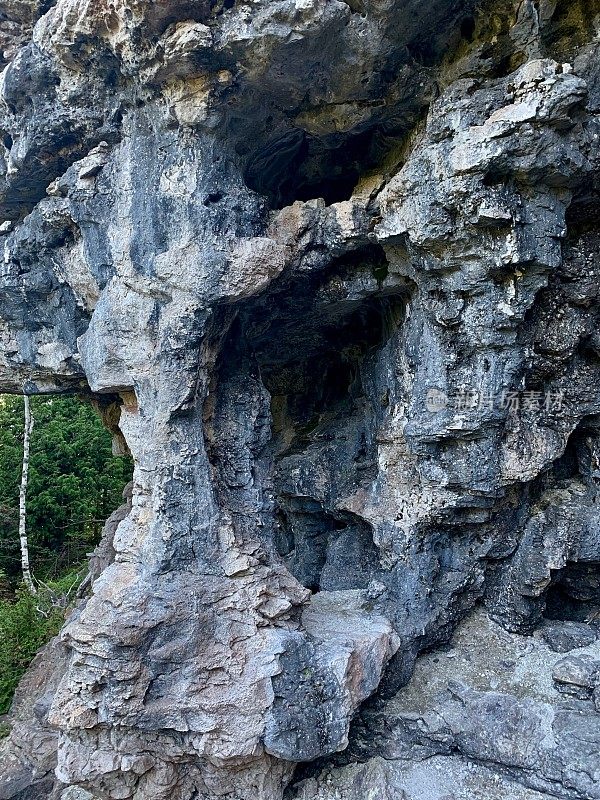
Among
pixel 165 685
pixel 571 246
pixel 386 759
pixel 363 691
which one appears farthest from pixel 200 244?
pixel 386 759

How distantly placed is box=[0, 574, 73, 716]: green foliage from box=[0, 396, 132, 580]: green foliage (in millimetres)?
4254

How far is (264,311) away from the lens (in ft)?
23.7

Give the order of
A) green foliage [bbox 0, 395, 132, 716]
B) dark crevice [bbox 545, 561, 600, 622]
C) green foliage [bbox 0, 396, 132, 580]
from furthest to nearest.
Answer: green foliage [bbox 0, 396, 132, 580] < green foliage [bbox 0, 395, 132, 716] < dark crevice [bbox 545, 561, 600, 622]

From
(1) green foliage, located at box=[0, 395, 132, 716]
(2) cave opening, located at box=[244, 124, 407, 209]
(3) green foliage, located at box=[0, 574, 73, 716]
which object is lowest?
(3) green foliage, located at box=[0, 574, 73, 716]

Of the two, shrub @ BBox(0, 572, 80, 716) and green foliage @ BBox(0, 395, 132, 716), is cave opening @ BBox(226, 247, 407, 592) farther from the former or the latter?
green foliage @ BBox(0, 395, 132, 716)

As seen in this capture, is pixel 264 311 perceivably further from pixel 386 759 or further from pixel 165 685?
pixel 386 759

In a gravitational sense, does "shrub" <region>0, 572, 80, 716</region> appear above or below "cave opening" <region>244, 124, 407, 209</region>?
below

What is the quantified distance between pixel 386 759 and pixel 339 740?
90 centimetres

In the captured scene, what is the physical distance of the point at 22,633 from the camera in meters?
10.7

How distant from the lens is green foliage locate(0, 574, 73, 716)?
1001cm

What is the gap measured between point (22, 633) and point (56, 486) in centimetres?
593

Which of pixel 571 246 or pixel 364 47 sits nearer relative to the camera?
pixel 364 47

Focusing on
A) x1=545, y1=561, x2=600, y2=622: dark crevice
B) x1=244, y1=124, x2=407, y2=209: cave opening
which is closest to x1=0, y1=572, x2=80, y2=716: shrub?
x1=545, y1=561, x2=600, y2=622: dark crevice

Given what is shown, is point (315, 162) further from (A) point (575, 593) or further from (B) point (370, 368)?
(A) point (575, 593)
